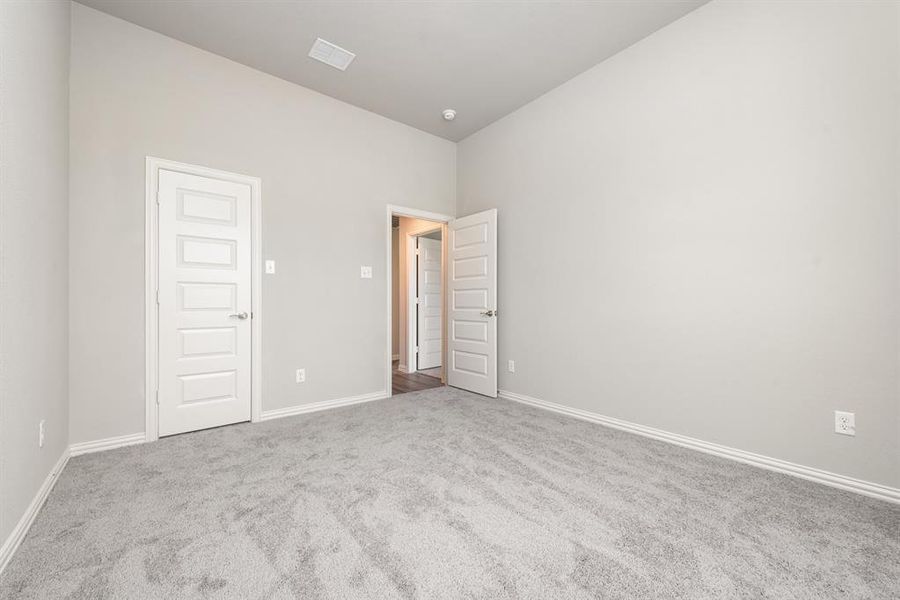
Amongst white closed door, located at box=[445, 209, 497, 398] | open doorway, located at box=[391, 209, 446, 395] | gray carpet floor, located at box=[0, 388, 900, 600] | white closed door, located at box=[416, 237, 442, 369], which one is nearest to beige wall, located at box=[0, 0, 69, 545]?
gray carpet floor, located at box=[0, 388, 900, 600]

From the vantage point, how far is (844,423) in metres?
2.03

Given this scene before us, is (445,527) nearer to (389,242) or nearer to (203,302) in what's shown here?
(203,302)

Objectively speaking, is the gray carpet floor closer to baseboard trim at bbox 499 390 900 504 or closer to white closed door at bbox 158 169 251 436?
baseboard trim at bbox 499 390 900 504

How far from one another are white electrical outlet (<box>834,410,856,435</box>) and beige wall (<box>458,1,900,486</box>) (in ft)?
0.08

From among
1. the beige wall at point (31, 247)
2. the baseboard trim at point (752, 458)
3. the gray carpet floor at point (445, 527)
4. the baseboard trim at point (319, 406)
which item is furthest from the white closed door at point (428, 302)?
the beige wall at point (31, 247)

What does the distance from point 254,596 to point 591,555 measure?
127 centimetres

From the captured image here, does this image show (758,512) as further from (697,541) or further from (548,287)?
(548,287)

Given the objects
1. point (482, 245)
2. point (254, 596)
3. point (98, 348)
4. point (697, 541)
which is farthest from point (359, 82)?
point (697, 541)

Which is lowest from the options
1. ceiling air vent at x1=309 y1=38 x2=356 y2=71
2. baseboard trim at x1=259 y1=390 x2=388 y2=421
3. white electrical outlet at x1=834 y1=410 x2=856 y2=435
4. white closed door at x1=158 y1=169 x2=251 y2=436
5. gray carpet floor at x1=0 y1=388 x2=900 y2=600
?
gray carpet floor at x1=0 y1=388 x2=900 y2=600

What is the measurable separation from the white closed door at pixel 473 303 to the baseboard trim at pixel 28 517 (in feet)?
10.9

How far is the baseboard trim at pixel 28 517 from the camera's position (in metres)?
1.42

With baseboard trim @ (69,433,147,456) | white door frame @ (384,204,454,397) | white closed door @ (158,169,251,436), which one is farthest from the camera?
white door frame @ (384,204,454,397)

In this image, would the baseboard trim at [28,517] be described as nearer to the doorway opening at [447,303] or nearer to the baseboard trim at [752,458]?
the doorway opening at [447,303]

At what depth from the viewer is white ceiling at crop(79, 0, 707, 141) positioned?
8.43 feet
